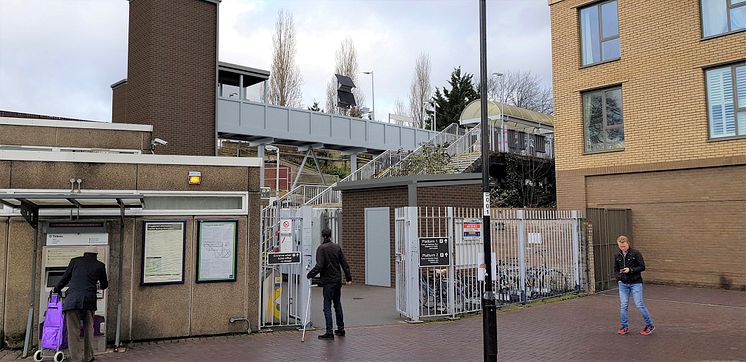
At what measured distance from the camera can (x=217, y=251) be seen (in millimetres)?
9688

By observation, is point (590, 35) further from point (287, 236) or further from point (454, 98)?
point (454, 98)

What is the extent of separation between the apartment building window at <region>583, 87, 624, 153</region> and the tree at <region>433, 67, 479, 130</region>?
103 ft

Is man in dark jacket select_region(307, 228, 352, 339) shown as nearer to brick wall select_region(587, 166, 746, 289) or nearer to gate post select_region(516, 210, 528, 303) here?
gate post select_region(516, 210, 528, 303)

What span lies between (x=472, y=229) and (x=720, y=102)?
363 inches

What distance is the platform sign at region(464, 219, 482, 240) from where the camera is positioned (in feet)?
37.9

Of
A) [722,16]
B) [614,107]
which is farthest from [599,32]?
[722,16]

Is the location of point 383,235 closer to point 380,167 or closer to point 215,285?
point 215,285

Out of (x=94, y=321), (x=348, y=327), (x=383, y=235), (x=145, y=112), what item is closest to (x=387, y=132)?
(x=145, y=112)

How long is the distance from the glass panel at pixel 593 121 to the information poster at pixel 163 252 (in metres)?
13.9

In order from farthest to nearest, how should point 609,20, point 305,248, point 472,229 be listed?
1. point 609,20
2. point 472,229
3. point 305,248

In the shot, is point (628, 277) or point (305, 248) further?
point (305, 248)

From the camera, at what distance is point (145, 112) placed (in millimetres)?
20922

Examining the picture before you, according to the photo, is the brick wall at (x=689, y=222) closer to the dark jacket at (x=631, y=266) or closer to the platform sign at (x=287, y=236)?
the dark jacket at (x=631, y=266)

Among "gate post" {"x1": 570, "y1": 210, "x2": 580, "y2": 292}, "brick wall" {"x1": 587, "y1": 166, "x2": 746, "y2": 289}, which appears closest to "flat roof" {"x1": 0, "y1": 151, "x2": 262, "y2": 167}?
"gate post" {"x1": 570, "y1": 210, "x2": 580, "y2": 292}
